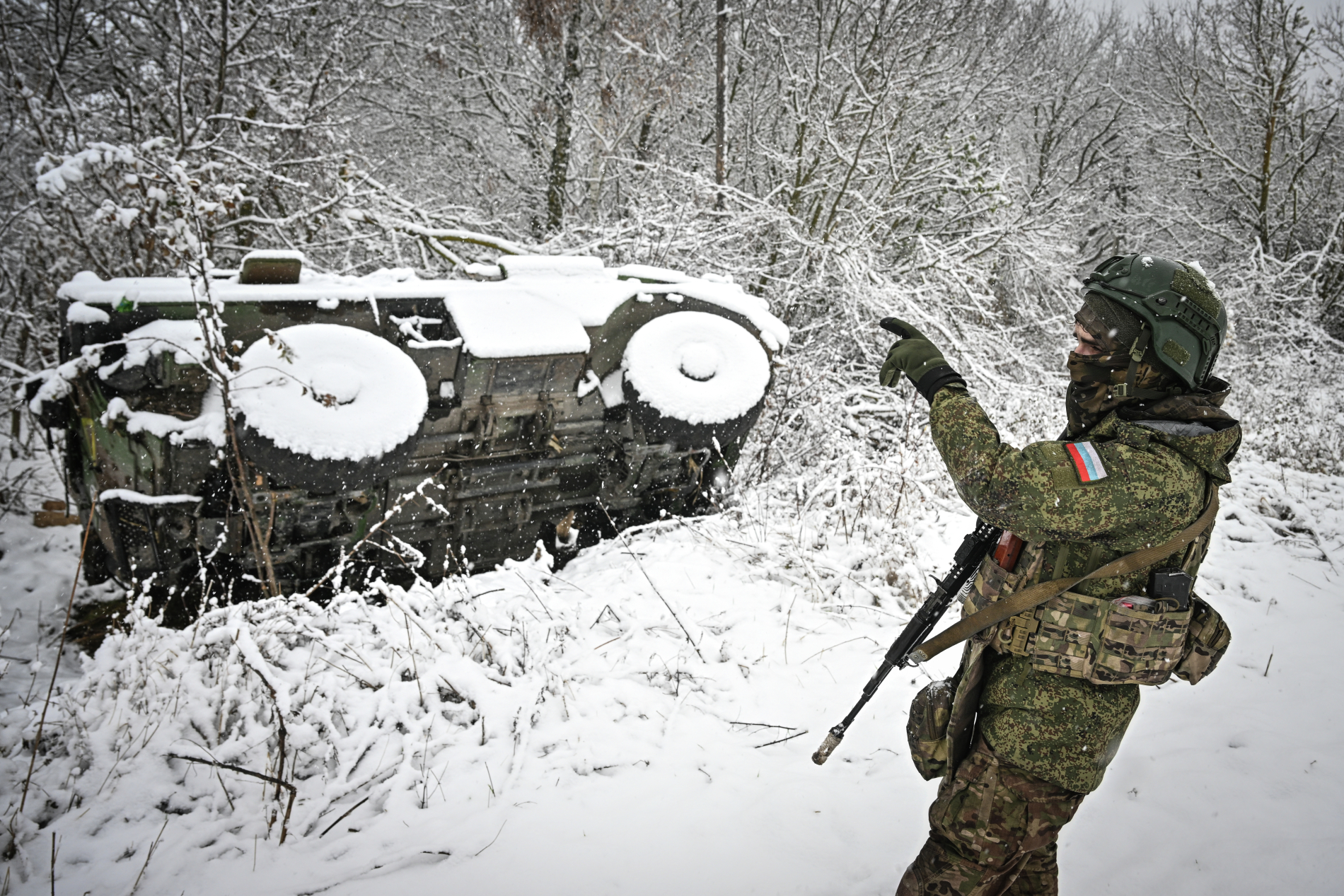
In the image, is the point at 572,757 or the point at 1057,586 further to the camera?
the point at 572,757

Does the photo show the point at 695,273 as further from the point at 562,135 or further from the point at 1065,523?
the point at 1065,523

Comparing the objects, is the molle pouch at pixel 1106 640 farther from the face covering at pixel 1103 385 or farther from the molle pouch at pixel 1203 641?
the face covering at pixel 1103 385

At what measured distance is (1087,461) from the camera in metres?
1.61

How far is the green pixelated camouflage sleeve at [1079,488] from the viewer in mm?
1603

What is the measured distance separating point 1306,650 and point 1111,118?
1477 cm

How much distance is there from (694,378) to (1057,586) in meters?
2.76

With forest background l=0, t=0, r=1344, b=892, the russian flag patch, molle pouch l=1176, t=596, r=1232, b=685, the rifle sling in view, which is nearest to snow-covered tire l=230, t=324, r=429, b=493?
forest background l=0, t=0, r=1344, b=892

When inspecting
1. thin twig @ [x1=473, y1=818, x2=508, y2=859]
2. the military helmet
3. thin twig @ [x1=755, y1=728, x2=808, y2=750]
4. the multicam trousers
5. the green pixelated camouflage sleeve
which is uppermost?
the military helmet

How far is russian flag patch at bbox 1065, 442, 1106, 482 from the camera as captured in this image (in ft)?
5.26

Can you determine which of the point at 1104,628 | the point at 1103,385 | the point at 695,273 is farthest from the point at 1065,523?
the point at 695,273

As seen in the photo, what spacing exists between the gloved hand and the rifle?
44 centimetres

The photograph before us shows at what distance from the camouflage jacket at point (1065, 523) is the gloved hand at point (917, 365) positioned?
0.15 ft

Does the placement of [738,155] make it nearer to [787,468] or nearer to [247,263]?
[787,468]

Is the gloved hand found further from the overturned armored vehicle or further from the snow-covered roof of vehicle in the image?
the snow-covered roof of vehicle
